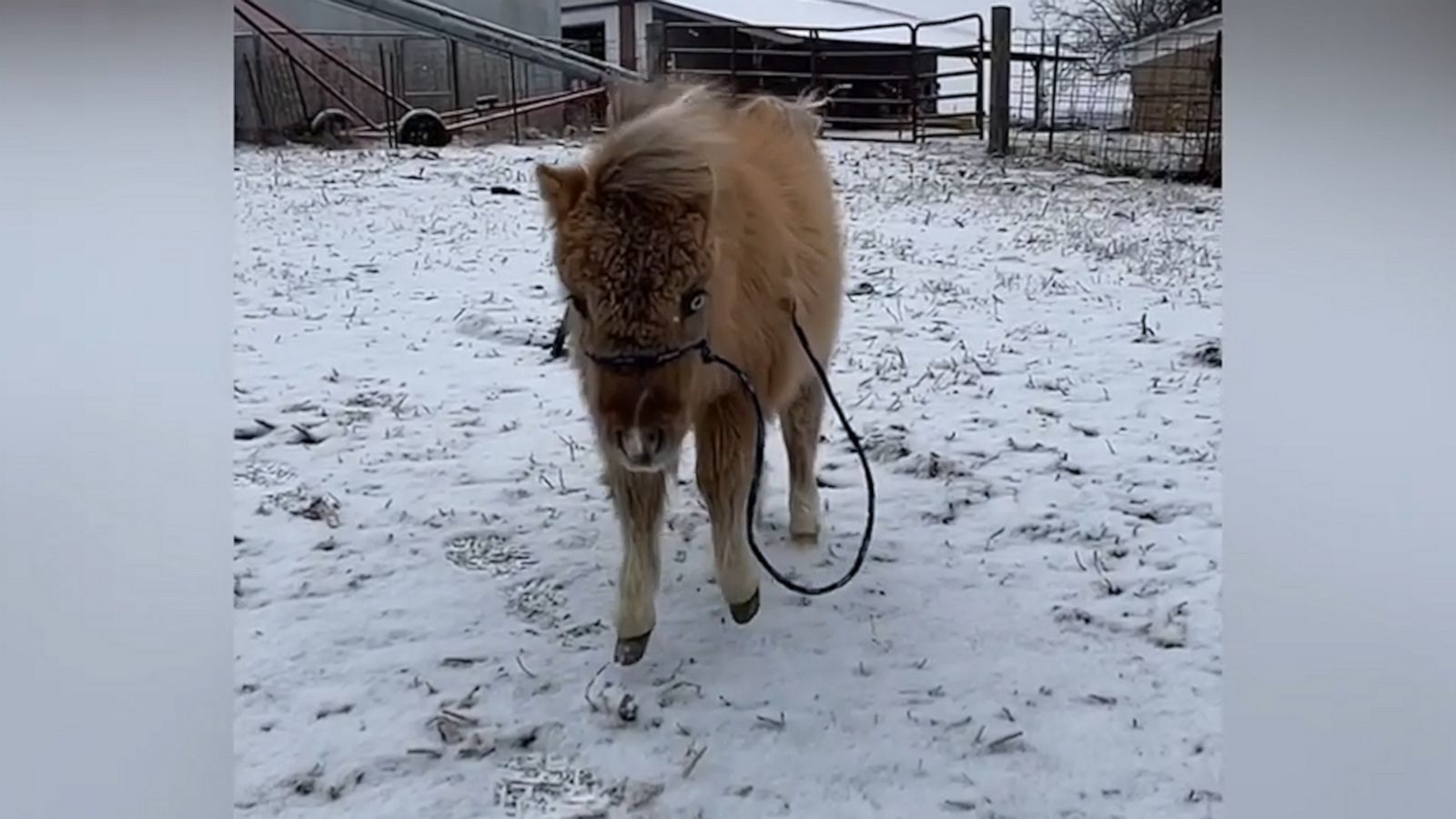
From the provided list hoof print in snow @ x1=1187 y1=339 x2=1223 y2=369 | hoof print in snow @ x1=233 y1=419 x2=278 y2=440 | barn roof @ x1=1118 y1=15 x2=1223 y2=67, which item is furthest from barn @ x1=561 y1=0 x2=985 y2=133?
hoof print in snow @ x1=233 y1=419 x2=278 y2=440

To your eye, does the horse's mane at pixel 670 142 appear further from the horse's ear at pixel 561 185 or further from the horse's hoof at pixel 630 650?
the horse's hoof at pixel 630 650

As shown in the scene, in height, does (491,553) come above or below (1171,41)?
below

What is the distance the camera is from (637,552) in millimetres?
1042

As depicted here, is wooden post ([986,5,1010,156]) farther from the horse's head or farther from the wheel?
the wheel

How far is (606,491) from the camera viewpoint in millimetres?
1059

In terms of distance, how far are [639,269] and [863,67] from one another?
230 mm

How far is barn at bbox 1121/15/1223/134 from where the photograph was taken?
843 mm

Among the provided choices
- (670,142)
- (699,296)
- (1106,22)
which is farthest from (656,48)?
(1106,22)

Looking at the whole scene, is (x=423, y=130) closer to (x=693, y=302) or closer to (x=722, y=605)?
(x=693, y=302)

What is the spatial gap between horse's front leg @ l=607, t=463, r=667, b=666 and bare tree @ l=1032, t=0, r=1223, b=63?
442 millimetres

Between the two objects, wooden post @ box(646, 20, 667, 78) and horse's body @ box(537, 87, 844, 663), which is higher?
wooden post @ box(646, 20, 667, 78)
